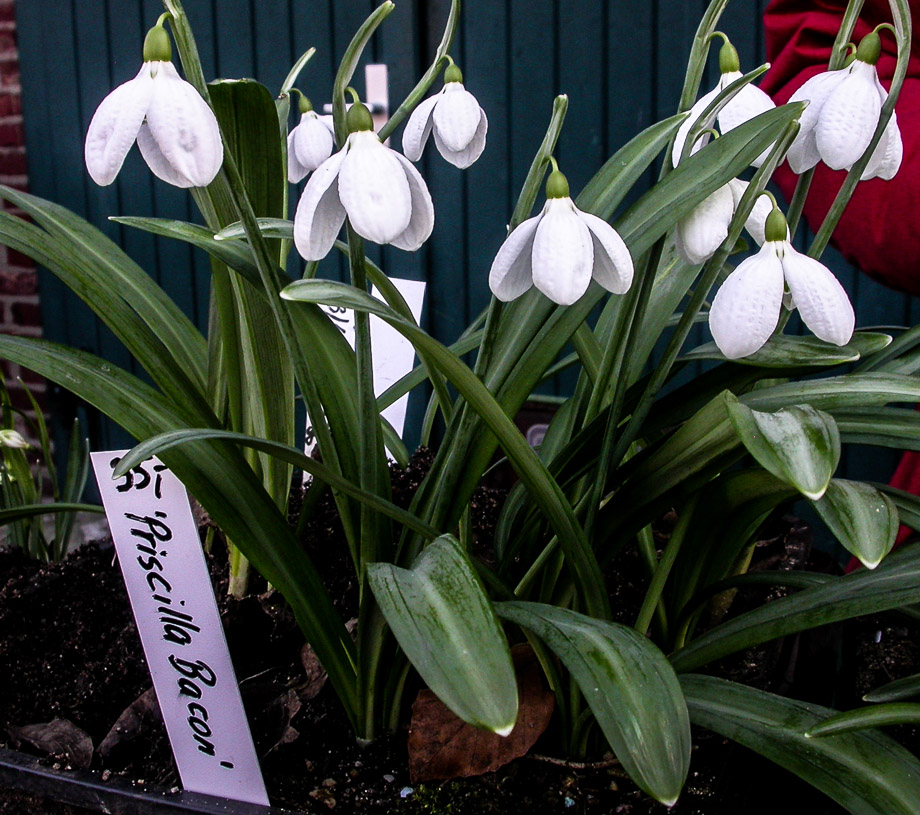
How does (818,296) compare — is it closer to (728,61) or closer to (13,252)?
(728,61)

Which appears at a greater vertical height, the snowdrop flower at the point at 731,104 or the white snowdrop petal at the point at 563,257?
the snowdrop flower at the point at 731,104

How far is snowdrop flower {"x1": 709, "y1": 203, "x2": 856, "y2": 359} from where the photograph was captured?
43 centimetres

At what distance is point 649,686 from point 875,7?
0.69 metres

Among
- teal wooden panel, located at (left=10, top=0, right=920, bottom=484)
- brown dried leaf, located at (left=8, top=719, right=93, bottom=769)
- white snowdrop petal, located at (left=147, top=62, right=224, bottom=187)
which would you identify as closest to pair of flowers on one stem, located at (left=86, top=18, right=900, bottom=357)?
white snowdrop petal, located at (left=147, top=62, right=224, bottom=187)

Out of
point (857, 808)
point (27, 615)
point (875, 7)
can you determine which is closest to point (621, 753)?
point (857, 808)

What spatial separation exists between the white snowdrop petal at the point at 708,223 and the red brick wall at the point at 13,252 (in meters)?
2.07

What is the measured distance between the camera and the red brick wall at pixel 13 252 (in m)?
2.25

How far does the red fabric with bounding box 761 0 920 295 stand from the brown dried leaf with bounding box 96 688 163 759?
0.63 meters

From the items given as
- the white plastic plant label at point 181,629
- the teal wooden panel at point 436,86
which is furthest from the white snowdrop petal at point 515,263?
the teal wooden panel at point 436,86

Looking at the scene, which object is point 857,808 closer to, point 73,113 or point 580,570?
point 580,570

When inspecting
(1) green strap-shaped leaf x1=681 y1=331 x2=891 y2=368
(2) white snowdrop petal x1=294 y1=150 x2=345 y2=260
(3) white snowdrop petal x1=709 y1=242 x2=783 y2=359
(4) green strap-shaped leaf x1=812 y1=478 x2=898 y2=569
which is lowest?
(4) green strap-shaped leaf x1=812 y1=478 x2=898 y2=569

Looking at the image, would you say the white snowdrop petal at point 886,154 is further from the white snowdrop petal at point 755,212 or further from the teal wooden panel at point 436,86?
the teal wooden panel at point 436,86

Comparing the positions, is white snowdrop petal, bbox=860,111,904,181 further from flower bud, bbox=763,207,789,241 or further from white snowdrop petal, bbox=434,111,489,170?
white snowdrop petal, bbox=434,111,489,170

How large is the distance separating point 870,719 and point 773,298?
0.19 m
